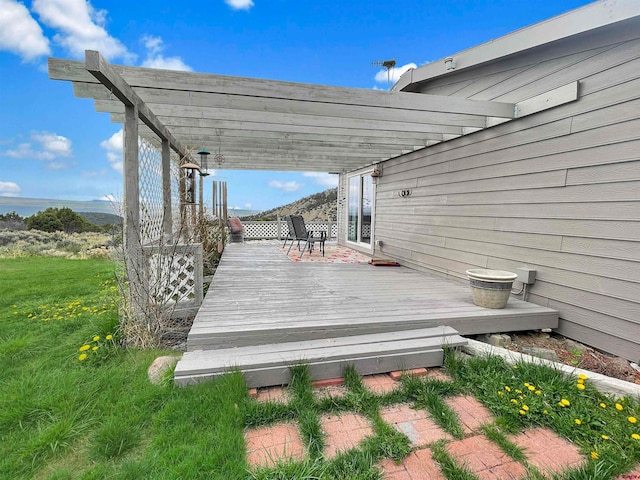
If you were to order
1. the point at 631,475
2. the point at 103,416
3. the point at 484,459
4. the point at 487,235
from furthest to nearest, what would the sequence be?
the point at 487,235, the point at 103,416, the point at 484,459, the point at 631,475

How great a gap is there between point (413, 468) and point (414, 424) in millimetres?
339

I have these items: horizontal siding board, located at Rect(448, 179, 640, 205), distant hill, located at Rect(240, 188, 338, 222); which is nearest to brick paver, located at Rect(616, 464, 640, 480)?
horizontal siding board, located at Rect(448, 179, 640, 205)

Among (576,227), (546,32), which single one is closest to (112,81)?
(546,32)

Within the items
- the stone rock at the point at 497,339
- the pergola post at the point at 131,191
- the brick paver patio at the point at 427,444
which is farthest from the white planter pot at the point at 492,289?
the pergola post at the point at 131,191

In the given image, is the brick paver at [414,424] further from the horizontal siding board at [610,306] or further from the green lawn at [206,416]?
the horizontal siding board at [610,306]

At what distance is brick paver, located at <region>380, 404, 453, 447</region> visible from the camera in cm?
165

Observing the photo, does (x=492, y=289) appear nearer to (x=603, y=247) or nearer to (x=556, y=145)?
(x=603, y=247)

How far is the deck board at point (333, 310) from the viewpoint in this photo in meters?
2.54

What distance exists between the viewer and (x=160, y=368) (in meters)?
2.21

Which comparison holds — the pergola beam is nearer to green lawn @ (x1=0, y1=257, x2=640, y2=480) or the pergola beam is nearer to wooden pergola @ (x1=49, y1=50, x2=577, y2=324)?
wooden pergola @ (x1=49, y1=50, x2=577, y2=324)

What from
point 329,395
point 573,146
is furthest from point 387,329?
point 573,146

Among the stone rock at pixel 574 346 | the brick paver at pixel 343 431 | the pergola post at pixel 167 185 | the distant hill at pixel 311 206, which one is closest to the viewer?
the brick paver at pixel 343 431

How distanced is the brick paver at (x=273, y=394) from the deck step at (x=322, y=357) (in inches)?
1.5

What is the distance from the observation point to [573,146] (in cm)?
303
